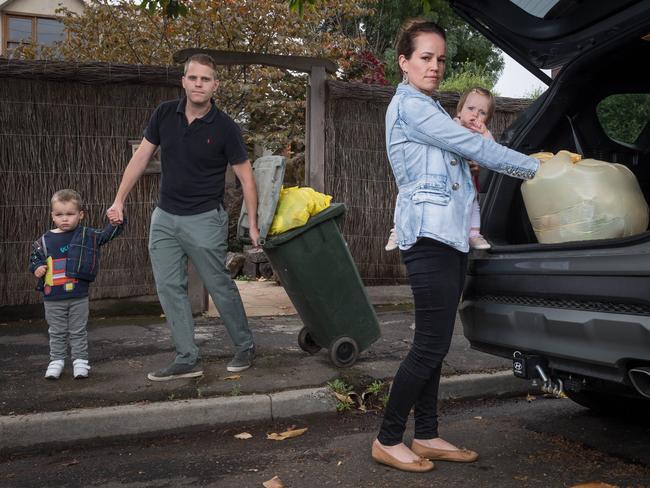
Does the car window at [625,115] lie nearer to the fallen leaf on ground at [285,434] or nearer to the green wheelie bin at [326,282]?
the green wheelie bin at [326,282]

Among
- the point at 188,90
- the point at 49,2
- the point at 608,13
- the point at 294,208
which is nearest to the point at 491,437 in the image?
the point at 294,208

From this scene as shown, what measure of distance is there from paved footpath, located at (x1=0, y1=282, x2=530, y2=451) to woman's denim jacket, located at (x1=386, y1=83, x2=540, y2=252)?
5.30 feet

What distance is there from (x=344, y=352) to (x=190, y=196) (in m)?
1.46

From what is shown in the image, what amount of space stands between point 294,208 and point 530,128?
1.56m

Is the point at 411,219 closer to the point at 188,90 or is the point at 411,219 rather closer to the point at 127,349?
the point at 188,90

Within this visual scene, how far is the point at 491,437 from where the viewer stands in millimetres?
3906

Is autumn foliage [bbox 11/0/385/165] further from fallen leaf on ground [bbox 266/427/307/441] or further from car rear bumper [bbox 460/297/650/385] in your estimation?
car rear bumper [bbox 460/297/650/385]

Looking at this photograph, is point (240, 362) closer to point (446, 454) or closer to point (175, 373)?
point (175, 373)

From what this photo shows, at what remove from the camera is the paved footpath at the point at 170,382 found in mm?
3986

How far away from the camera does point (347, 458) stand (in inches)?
142

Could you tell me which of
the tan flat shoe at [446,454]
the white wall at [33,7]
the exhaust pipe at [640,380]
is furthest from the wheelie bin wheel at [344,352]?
the white wall at [33,7]

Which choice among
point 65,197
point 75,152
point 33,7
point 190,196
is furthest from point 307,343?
point 33,7

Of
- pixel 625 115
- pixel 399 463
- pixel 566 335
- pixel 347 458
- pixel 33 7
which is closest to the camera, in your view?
pixel 566 335

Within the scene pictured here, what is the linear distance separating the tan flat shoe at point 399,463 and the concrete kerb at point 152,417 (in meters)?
0.99
